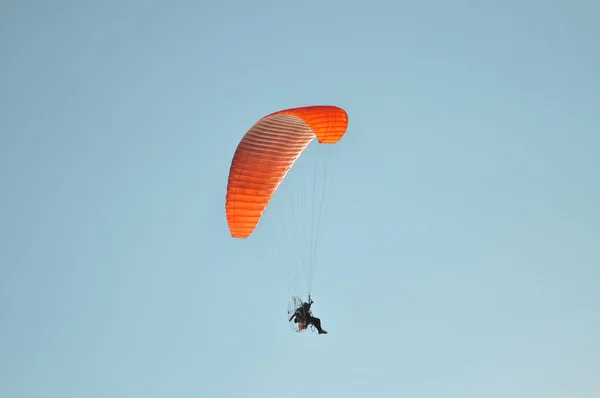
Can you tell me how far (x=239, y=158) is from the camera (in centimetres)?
3934

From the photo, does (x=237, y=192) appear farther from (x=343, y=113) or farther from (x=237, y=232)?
(x=343, y=113)

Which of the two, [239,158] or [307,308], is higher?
[239,158]

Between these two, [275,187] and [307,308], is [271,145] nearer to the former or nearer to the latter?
[275,187]

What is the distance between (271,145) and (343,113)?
8.96ft

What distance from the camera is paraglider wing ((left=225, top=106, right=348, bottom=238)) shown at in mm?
38938

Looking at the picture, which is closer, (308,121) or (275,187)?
(308,121)

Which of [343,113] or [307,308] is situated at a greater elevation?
[343,113]

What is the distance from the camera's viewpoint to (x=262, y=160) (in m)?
39.8

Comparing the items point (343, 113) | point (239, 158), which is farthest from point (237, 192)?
point (343, 113)

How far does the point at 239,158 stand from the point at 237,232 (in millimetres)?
2419

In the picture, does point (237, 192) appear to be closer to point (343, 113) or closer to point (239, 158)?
point (239, 158)

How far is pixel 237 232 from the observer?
132 feet

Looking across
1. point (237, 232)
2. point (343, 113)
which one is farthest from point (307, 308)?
point (343, 113)

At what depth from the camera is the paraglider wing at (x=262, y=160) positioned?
128 ft
